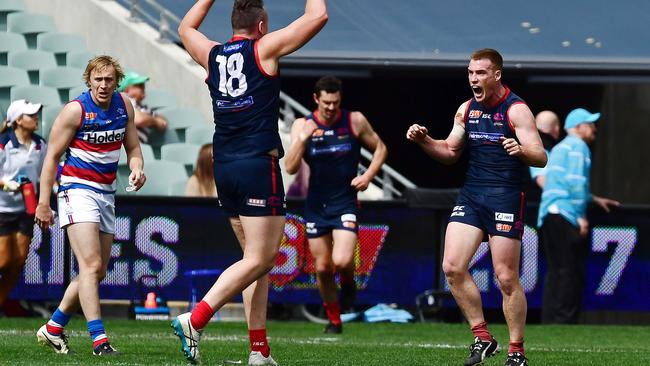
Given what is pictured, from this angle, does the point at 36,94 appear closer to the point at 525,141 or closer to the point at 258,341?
the point at 258,341

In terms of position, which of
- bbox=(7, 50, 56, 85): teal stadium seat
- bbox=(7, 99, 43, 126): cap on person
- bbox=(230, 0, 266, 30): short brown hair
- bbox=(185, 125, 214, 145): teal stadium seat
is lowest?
bbox=(185, 125, 214, 145): teal stadium seat

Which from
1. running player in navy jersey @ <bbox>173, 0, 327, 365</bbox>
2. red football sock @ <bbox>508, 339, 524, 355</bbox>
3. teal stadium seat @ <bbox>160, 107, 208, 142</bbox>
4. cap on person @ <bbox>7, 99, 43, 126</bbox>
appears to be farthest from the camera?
teal stadium seat @ <bbox>160, 107, 208, 142</bbox>

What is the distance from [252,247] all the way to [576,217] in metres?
7.87

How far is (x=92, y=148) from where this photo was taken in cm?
1066

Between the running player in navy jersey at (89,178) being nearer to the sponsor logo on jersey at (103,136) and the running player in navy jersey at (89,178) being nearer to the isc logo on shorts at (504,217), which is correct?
the sponsor logo on jersey at (103,136)

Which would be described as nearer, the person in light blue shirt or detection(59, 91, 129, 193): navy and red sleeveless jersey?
detection(59, 91, 129, 193): navy and red sleeveless jersey

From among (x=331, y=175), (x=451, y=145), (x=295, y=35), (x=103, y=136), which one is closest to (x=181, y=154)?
(x=331, y=175)

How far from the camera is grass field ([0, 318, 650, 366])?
1025 centimetres

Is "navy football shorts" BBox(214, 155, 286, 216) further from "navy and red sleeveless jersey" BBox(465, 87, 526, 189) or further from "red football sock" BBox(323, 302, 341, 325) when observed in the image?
"red football sock" BBox(323, 302, 341, 325)

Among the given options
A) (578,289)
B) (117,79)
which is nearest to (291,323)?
(578,289)

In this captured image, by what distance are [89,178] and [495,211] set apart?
2790 millimetres

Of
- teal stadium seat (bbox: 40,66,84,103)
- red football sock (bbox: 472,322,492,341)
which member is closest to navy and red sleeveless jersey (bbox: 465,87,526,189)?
red football sock (bbox: 472,322,492,341)

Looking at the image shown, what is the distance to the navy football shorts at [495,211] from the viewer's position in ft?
32.2

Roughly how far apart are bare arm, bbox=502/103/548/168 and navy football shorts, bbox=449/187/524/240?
0.34 meters
